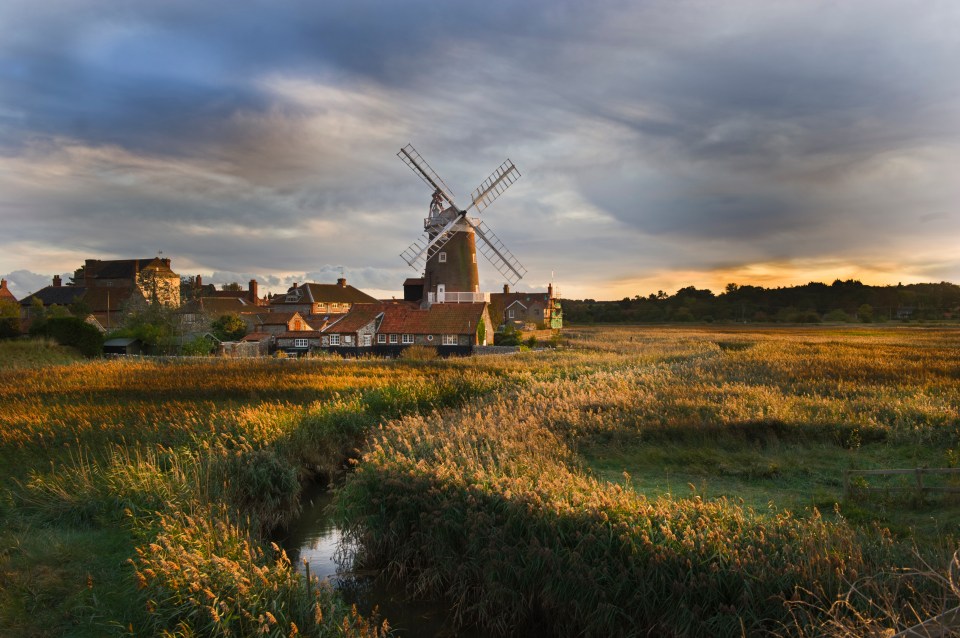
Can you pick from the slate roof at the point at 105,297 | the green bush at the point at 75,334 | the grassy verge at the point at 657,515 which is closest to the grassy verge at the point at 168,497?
the grassy verge at the point at 657,515

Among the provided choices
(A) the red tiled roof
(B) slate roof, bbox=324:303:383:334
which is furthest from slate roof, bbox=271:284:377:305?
(A) the red tiled roof

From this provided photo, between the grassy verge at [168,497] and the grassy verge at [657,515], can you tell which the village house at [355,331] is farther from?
the grassy verge at [657,515]

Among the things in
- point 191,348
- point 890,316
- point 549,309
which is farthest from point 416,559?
point 890,316

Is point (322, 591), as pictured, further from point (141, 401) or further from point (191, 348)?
point (191, 348)

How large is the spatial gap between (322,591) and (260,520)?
4326 millimetres

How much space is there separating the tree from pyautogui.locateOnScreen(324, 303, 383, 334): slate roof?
12452mm

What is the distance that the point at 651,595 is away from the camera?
24.0ft

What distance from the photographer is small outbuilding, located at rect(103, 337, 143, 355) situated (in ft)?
168

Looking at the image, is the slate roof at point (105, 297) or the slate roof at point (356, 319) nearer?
the slate roof at point (356, 319)

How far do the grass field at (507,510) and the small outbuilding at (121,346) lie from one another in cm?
3444

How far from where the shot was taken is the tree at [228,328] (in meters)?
61.8

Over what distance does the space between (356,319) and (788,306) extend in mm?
97605

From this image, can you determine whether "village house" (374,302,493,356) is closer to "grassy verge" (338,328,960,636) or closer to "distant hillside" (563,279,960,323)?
"grassy verge" (338,328,960,636)

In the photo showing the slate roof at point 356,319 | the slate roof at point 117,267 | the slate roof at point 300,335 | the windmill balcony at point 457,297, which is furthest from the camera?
the slate roof at point 117,267
